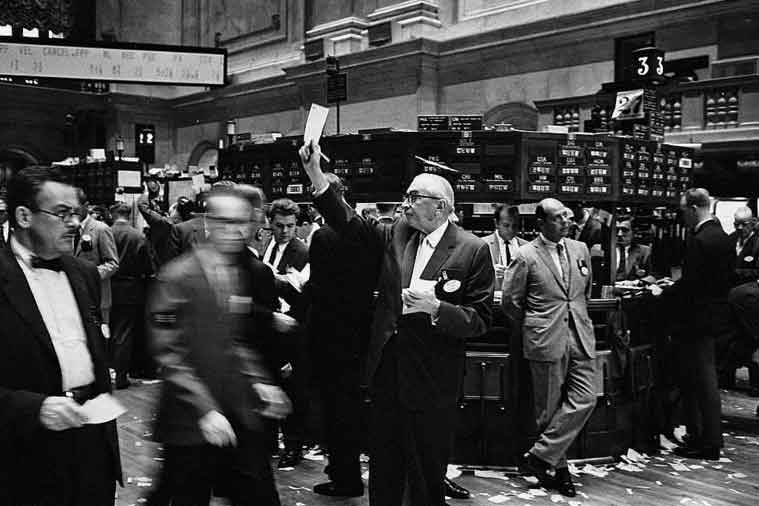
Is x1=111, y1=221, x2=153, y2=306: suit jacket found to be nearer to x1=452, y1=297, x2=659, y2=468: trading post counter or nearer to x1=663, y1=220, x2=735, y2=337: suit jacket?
x1=452, y1=297, x2=659, y2=468: trading post counter

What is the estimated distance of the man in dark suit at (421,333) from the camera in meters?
3.69

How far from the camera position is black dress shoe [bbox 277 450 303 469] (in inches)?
218

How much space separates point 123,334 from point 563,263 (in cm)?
512

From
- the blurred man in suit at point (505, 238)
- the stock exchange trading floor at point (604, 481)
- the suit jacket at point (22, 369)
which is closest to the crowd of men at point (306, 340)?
the suit jacket at point (22, 369)

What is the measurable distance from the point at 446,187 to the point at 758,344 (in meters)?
5.34

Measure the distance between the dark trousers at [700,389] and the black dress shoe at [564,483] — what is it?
1.42 meters

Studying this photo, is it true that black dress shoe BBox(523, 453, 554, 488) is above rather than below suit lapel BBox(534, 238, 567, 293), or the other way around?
below

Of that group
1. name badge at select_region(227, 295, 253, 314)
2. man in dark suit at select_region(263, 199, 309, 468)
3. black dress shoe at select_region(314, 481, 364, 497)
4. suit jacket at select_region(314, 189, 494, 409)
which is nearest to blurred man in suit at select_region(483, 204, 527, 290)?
man in dark suit at select_region(263, 199, 309, 468)

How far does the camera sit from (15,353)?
2531 millimetres

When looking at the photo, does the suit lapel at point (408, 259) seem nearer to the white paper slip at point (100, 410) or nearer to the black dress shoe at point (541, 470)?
the white paper slip at point (100, 410)

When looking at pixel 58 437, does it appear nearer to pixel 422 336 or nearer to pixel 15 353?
pixel 15 353

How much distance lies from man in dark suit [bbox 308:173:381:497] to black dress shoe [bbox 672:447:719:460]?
2.67 metres

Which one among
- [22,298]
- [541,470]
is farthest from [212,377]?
[541,470]

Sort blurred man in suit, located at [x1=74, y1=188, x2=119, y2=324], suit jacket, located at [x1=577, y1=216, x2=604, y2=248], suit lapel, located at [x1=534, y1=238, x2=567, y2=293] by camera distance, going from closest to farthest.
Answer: suit lapel, located at [x1=534, y1=238, x2=567, y2=293] < blurred man in suit, located at [x1=74, y1=188, x2=119, y2=324] < suit jacket, located at [x1=577, y1=216, x2=604, y2=248]
